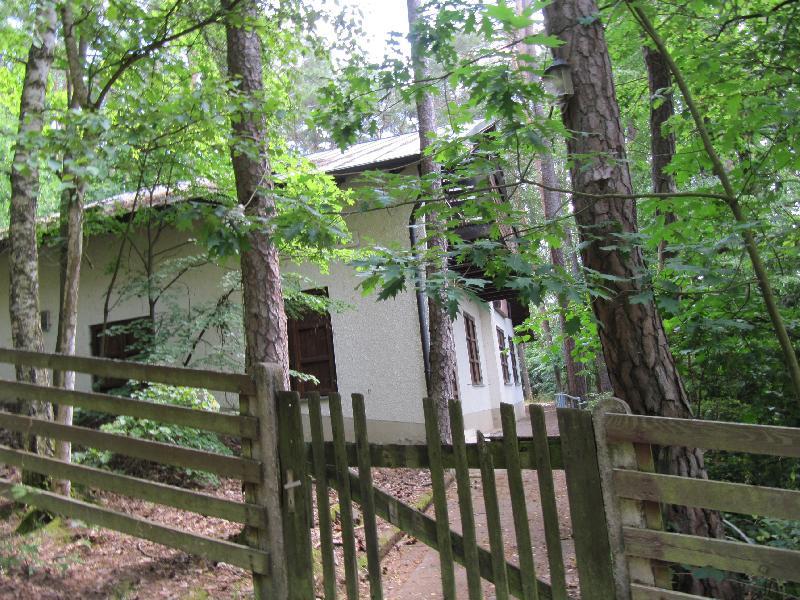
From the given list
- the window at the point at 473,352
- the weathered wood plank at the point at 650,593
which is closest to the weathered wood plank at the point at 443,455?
the weathered wood plank at the point at 650,593

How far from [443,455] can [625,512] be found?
85 centimetres

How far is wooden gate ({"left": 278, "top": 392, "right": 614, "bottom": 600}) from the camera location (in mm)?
2766

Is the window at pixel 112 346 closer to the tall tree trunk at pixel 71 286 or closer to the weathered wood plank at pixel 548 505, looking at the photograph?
the tall tree trunk at pixel 71 286

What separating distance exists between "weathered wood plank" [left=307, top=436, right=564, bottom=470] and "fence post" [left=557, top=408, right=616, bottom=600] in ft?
0.24

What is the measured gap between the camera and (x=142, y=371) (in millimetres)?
3816

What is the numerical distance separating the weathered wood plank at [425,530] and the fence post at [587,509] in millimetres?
283

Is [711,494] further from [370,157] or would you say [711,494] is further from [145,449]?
[370,157]

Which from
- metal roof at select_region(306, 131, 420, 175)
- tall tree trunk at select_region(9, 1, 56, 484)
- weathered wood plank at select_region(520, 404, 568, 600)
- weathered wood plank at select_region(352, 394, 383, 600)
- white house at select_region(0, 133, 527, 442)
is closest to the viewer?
weathered wood plank at select_region(520, 404, 568, 600)

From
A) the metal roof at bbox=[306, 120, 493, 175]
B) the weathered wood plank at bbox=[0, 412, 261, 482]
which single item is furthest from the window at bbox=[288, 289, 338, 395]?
the weathered wood plank at bbox=[0, 412, 261, 482]

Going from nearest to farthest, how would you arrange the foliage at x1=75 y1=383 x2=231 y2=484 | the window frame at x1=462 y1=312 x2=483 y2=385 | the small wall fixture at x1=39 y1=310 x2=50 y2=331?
the foliage at x1=75 y1=383 x2=231 y2=484 → the small wall fixture at x1=39 y1=310 x2=50 y2=331 → the window frame at x1=462 y1=312 x2=483 y2=385

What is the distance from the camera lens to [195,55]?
10.6 metres

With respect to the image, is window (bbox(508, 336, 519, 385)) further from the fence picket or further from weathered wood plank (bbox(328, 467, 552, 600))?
the fence picket

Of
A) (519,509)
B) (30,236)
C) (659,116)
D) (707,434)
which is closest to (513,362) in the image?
(659,116)

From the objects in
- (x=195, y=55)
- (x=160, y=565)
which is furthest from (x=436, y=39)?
(x=195, y=55)
